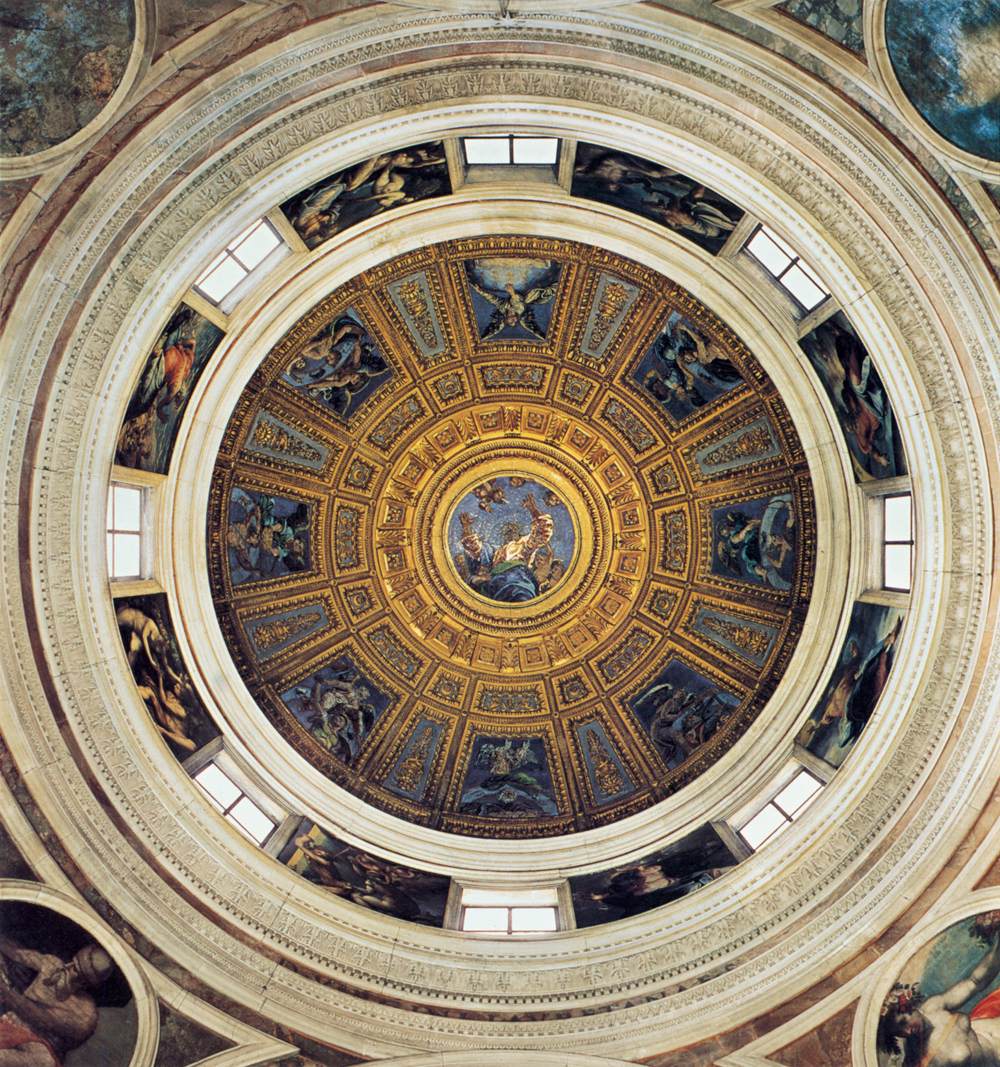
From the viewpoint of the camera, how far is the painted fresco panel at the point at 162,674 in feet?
45.8

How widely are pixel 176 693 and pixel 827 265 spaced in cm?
1018

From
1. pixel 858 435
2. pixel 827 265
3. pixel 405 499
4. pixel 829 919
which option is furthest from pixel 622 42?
pixel 829 919

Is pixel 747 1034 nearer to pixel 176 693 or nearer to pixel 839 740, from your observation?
pixel 839 740

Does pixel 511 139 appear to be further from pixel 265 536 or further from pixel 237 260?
pixel 265 536

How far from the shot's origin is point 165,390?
45.5ft

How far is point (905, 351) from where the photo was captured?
12.3 meters

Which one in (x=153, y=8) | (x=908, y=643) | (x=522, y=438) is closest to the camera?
(x=153, y=8)

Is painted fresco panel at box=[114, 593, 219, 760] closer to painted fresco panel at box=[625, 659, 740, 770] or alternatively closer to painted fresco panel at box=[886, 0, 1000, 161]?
painted fresco panel at box=[625, 659, 740, 770]

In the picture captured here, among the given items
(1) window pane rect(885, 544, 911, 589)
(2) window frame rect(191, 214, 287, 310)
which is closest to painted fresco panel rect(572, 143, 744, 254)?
(2) window frame rect(191, 214, 287, 310)

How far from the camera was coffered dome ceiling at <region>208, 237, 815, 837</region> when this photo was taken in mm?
16188

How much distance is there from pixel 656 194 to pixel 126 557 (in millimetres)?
8451

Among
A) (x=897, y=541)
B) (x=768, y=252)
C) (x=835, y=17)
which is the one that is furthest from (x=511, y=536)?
(x=835, y=17)

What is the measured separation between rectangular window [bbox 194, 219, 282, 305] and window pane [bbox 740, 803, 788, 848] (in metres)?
10.5

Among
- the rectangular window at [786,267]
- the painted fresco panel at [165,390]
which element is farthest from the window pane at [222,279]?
the rectangular window at [786,267]
